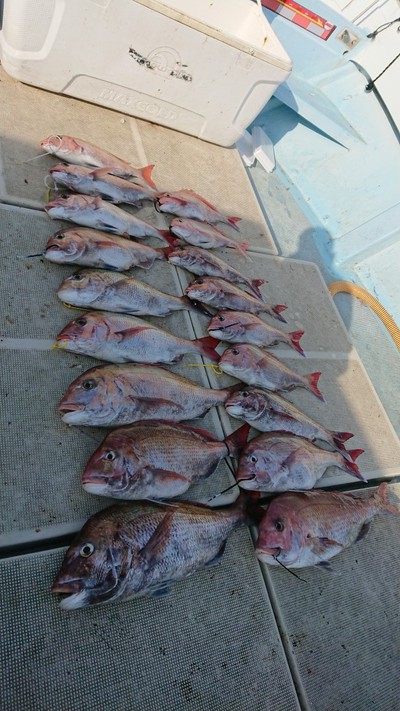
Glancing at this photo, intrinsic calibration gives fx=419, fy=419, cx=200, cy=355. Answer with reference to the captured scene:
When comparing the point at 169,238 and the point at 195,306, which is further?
the point at 169,238

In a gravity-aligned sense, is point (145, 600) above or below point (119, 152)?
below

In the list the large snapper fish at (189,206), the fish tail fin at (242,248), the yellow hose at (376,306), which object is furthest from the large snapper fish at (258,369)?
the yellow hose at (376,306)

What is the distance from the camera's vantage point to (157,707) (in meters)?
1.60

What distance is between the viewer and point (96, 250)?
2461 millimetres

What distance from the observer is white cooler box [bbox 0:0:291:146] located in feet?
9.46

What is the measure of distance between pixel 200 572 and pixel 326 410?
1455 mm

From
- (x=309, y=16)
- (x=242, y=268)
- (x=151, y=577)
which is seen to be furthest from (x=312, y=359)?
(x=309, y=16)

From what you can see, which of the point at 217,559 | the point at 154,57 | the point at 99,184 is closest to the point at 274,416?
the point at 217,559

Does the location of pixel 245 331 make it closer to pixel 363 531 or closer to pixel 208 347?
pixel 208 347

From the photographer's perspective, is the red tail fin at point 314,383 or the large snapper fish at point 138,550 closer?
the large snapper fish at point 138,550

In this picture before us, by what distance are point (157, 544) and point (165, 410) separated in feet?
2.16

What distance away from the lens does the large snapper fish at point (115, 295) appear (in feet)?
7.49

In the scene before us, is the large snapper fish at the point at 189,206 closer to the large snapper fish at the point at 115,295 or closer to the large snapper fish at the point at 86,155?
the large snapper fish at the point at 86,155

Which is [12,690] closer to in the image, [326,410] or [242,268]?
[326,410]
